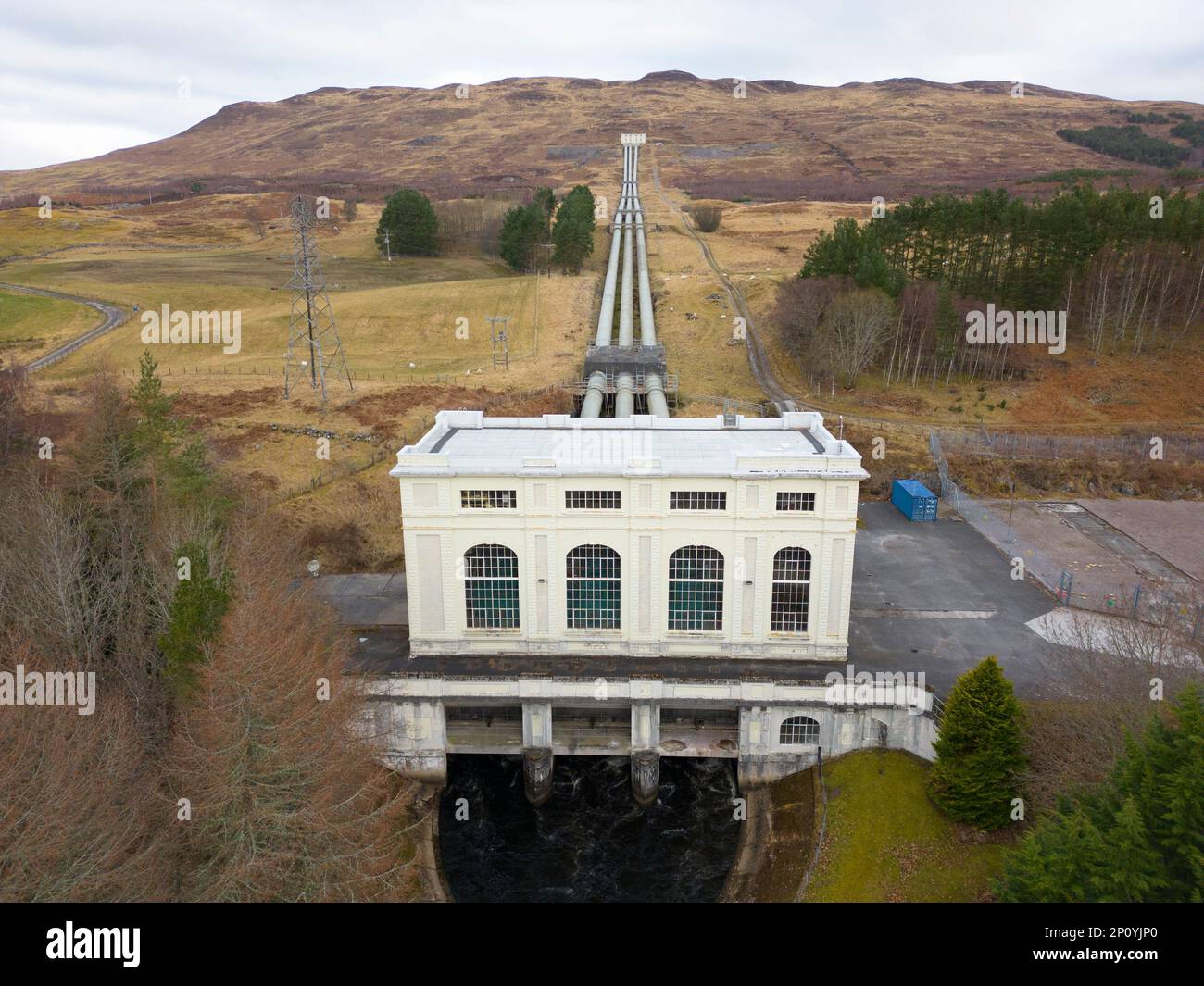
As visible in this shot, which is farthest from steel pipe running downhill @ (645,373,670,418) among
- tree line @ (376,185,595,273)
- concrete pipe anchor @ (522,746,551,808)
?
tree line @ (376,185,595,273)

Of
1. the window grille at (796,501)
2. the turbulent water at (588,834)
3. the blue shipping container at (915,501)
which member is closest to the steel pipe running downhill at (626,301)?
the blue shipping container at (915,501)

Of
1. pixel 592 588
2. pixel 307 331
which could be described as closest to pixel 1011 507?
pixel 592 588

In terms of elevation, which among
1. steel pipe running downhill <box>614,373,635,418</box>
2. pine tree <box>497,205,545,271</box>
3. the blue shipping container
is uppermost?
pine tree <box>497,205,545,271</box>

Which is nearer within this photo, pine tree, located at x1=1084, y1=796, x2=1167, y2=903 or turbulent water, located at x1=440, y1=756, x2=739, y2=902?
pine tree, located at x1=1084, y1=796, x2=1167, y2=903

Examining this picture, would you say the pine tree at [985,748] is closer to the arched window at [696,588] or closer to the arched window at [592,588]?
the arched window at [696,588]

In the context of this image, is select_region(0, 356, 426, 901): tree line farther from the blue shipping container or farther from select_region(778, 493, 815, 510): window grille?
the blue shipping container

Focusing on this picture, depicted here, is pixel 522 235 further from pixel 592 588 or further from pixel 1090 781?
pixel 1090 781

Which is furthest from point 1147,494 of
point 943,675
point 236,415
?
point 236,415

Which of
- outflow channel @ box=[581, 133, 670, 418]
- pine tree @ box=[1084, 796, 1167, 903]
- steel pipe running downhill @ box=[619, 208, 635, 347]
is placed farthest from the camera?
steel pipe running downhill @ box=[619, 208, 635, 347]
